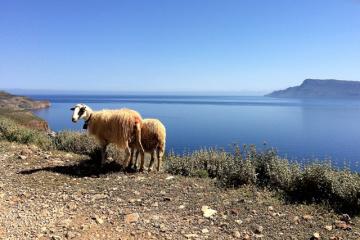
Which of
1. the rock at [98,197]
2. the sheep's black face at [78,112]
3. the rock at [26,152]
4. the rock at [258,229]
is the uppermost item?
the sheep's black face at [78,112]

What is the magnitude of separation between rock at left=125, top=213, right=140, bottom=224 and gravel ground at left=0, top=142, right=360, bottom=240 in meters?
0.02

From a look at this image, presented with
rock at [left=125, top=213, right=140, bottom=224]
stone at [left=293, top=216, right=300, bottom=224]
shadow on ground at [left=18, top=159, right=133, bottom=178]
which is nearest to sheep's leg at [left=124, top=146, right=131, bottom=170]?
shadow on ground at [left=18, top=159, right=133, bottom=178]

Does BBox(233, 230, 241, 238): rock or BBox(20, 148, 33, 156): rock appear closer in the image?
BBox(233, 230, 241, 238): rock

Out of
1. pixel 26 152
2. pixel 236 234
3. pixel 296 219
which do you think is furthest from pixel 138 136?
pixel 296 219

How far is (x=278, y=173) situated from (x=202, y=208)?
2.30 m

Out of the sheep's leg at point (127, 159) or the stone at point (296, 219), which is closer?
the stone at point (296, 219)

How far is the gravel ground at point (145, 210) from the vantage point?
6320 mm

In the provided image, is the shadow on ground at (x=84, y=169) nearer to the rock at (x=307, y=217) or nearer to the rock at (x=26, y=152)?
the rock at (x=26, y=152)

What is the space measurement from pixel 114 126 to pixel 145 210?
3225 millimetres

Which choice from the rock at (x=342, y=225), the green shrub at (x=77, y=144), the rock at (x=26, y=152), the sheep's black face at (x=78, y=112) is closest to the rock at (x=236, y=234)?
the rock at (x=342, y=225)

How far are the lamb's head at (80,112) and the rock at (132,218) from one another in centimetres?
383

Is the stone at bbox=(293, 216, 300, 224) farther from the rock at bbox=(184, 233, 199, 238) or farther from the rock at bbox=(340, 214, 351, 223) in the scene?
the rock at bbox=(184, 233, 199, 238)

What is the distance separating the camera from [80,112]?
398 inches

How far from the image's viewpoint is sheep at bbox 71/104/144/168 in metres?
9.82
